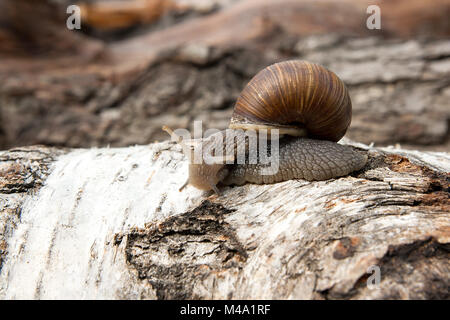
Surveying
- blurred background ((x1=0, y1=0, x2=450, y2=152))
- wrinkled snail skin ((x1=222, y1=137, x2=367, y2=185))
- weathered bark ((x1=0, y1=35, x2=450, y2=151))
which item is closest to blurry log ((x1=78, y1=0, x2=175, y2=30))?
blurred background ((x1=0, y1=0, x2=450, y2=152))

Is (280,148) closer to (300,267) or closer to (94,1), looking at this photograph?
(300,267)

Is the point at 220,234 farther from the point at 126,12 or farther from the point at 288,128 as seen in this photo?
the point at 126,12

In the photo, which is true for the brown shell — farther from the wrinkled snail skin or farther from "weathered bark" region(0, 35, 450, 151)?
"weathered bark" region(0, 35, 450, 151)

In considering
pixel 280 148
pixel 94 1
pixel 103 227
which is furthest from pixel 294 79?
pixel 94 1

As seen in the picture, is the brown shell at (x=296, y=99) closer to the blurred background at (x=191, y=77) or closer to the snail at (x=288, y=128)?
the snail at (x=288, y=128)

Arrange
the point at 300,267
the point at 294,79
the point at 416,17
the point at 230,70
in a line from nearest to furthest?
1. the point at 300,267
2. the point at 294,79
3. the point at 230,70
4. the point at 416,17

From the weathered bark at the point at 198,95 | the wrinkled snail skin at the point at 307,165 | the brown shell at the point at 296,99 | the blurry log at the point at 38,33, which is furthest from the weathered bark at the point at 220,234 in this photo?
the blurry log at the point at 38,33
